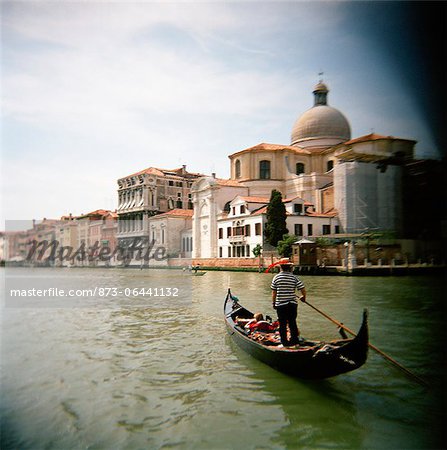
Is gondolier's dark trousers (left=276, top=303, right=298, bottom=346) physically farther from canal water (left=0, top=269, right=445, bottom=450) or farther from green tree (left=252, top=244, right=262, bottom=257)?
green tree (left=252, top=244, right=262, bottom=257)

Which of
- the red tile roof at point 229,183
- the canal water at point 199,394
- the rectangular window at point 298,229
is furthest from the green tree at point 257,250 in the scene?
the canal water at point 199,394

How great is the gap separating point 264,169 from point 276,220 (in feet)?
28.2

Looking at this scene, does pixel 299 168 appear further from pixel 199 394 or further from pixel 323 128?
pixel 199 394

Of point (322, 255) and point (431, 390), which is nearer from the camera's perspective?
point (431, 390)

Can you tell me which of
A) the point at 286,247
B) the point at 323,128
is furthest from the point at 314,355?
the point at 323,128

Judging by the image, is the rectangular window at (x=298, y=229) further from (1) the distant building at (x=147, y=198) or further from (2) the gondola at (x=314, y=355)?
(2) the gondola at (x=314, y=355)

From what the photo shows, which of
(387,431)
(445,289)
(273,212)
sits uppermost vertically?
(273,212)

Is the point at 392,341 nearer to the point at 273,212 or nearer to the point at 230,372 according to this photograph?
the point at 230,372

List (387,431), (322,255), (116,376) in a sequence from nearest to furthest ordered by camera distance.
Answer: (387,431) < (116,376) < (322,255)

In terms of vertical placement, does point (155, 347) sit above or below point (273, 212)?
below

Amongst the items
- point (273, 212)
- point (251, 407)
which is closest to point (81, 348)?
point (251, 407)

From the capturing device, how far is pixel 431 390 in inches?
142

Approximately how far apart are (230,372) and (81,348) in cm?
224

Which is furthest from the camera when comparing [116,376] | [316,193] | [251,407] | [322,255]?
[316,193]
